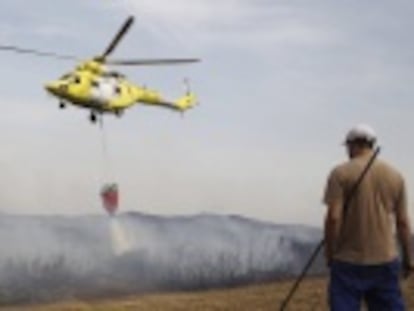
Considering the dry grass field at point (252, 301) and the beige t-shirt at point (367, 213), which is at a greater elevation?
the beige t-shirt at point (367, 213)

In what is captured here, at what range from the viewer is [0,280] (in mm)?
66375

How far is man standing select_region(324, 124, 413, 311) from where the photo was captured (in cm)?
1016

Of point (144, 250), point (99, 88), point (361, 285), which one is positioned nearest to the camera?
point (361, 285)

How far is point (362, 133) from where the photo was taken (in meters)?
10.3

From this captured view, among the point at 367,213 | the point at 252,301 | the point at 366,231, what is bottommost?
the point at 252,301

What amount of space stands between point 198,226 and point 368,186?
75973 mm

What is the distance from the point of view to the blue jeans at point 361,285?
1028cm

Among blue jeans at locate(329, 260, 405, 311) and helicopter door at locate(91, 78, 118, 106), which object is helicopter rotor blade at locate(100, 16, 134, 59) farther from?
blue jeans at locate(329, 260, 405, 311)

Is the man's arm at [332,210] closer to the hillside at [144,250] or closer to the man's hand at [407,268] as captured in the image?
the man's hand at [407,268]

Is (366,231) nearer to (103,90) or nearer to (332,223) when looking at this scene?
(332,223)

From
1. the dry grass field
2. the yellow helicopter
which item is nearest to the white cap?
the dry grass field

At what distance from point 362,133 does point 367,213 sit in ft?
2.23

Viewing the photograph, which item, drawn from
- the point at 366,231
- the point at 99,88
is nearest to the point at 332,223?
the point at 366,231

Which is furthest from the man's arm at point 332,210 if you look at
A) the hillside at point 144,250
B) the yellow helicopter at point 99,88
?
the hillside at point 144,250
